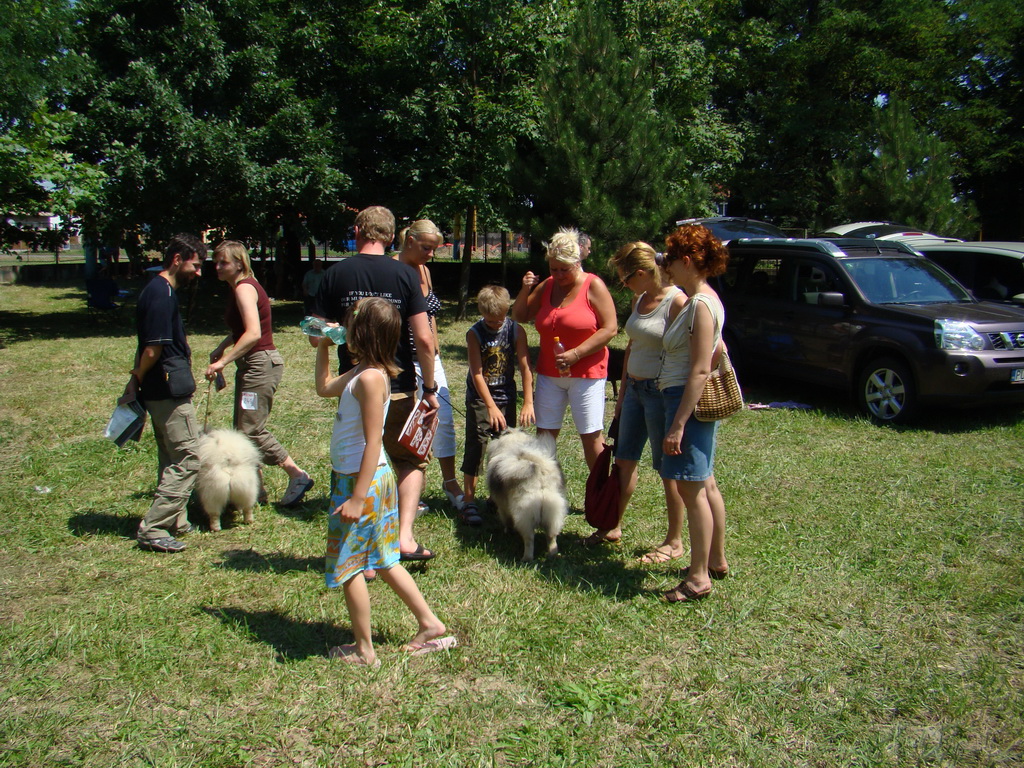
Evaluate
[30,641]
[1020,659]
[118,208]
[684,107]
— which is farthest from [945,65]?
[30,641]

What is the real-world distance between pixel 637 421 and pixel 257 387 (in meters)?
2.64

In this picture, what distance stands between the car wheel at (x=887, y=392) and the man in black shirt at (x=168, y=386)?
6613mm

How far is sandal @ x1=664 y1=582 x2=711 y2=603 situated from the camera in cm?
396

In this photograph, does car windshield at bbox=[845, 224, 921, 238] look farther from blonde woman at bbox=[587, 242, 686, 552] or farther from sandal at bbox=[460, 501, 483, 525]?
sandal at bbox=[460, 501, 483, 525]

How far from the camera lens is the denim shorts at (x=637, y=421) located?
4137mm

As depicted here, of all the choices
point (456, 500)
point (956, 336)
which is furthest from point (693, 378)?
point (956, 336)

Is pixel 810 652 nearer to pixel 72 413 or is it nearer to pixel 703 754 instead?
pixel 703 754

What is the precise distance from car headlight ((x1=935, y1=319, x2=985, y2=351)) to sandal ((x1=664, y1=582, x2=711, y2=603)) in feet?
15.8

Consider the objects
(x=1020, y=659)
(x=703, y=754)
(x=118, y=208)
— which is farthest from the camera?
(x=118, y=208)

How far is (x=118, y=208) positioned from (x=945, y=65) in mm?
23523

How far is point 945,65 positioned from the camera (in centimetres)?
2294

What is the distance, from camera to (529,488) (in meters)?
4.30

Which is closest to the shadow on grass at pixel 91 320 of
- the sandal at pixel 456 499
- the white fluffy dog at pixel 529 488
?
the sandal at pixel 456 499

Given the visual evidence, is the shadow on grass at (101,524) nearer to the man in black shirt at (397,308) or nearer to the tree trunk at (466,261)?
the man in black shirt at (397,308)
